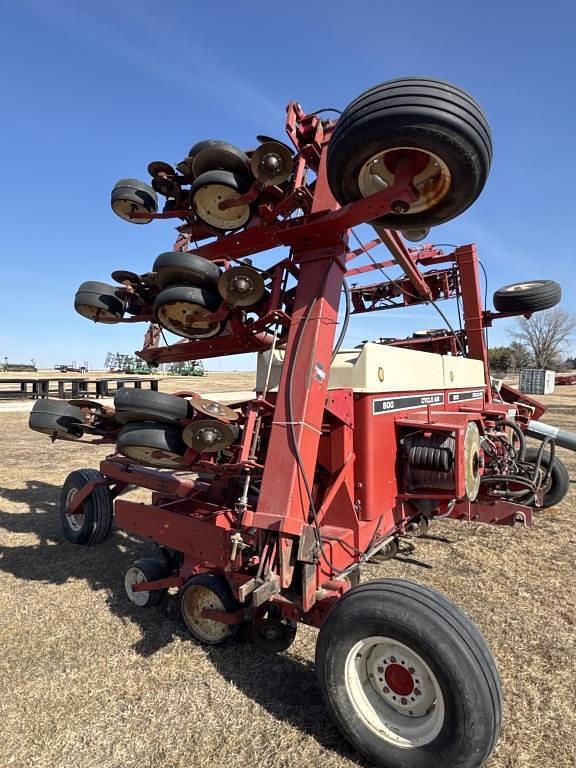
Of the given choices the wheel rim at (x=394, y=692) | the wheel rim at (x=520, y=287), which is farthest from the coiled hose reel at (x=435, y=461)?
the wheel rim at (x=520, y=287)

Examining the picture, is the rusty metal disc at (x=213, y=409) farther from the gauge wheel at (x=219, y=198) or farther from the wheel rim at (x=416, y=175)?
the wheel rim at (x=416, y=175)

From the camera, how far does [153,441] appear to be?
108 inches

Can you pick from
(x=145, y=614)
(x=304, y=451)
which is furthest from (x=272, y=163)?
(x=145, y=614)

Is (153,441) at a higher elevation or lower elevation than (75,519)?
higher

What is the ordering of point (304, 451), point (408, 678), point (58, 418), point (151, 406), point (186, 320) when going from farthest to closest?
1. point (58, 418)
2. point (186, 320)
3. point (151, 406)
4. point (304, 451)
5. point (408, 678)

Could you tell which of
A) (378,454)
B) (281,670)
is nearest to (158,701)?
(281,670)

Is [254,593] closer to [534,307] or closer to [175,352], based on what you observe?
[175,352]

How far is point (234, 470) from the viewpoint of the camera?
2.94 metres

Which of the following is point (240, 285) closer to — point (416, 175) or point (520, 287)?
point (416, 175)

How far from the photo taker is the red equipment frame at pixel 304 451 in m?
2.55

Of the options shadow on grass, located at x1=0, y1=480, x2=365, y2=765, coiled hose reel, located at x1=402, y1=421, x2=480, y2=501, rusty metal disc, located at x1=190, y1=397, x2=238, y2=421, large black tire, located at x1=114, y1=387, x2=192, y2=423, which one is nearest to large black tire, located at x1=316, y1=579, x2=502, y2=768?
shadow on grass, located at x1=0, y1=480, x2=365, y2=765

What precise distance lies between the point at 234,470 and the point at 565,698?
217cm

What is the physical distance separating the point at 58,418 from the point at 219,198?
196 centimetres

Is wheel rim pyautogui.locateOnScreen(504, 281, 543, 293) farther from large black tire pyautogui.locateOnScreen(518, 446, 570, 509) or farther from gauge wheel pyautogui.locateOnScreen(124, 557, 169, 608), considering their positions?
gauge wheel pyautogui.locateOnScreen(124, 557, 169, 608)
